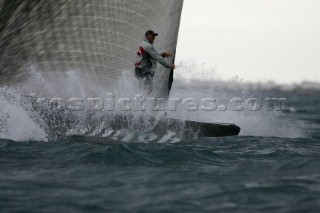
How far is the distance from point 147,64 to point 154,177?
408 cm

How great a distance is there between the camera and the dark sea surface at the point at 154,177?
520 cm

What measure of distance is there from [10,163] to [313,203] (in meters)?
3.66

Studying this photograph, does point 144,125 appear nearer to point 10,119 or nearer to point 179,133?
point 179,133

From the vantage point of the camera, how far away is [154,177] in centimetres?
623

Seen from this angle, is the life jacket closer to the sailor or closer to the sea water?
the sailor

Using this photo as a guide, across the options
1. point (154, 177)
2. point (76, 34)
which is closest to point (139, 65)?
point (76, 34)

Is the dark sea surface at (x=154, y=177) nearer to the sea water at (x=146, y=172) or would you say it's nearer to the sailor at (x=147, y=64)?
the sea water at (x=146, y=172)

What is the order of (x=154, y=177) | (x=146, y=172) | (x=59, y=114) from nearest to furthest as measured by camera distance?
(x=154, y=177)
(x=146, y=172)
(x=59, y=114)

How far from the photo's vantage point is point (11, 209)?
4.99 m

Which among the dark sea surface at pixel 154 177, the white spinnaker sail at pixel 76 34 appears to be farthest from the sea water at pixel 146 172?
the white spinnaker sail at pixel 76 34

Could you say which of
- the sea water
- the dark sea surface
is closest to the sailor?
the sea water

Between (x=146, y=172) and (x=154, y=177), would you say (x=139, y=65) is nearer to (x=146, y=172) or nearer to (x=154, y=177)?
(x=146, y=172)

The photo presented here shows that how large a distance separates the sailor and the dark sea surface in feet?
→ 5.12

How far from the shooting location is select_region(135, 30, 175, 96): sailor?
9.79 m
